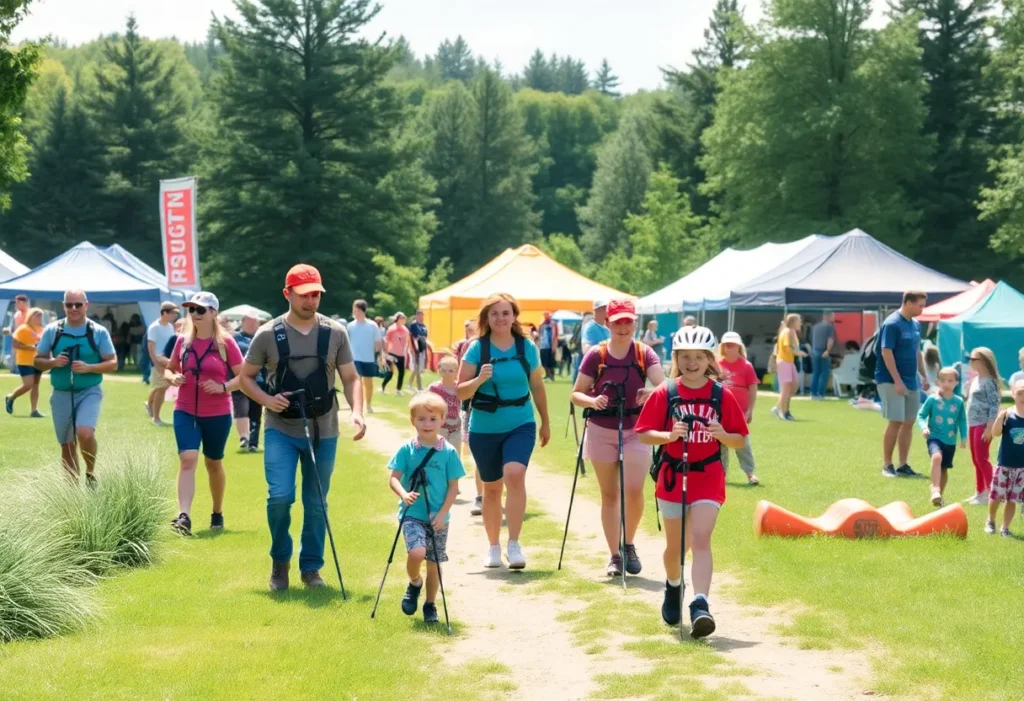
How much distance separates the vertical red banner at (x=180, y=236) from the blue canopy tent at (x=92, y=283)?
8.29ft

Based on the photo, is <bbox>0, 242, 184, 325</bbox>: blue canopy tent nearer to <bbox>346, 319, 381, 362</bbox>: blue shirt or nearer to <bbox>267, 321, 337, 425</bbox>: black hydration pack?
<bbox>346, 319, 381, 362</bbox>: blue shirt

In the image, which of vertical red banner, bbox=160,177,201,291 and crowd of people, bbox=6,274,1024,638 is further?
vertical red banner, bbox=160,177,201,291

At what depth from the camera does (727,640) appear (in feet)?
23.9

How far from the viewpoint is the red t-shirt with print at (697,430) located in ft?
24.4

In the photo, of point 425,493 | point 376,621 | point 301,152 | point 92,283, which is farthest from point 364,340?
point 301,152

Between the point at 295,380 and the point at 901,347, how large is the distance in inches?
328

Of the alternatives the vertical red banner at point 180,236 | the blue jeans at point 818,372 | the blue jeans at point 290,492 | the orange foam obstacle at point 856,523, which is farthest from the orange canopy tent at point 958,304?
the blue jeans at point 290,492

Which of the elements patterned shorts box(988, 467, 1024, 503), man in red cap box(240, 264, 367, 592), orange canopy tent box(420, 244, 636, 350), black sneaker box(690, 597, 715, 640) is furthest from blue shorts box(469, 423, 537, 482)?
orange canopy tent box(420, 244, 636, 350)

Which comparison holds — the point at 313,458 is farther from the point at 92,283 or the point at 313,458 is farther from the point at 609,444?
the point at 92,283

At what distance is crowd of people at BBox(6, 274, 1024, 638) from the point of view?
7.52 meters

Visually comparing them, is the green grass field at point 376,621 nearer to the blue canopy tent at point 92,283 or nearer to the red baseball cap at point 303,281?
the red baseball cap at point 303,281

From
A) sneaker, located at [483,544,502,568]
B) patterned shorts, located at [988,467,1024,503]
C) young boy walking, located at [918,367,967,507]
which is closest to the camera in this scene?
sneaker, located at [483,544,502,568]

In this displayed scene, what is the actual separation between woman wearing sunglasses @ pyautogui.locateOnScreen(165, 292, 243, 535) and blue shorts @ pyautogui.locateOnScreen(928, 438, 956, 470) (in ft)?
22.0

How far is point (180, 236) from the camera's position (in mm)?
37875
